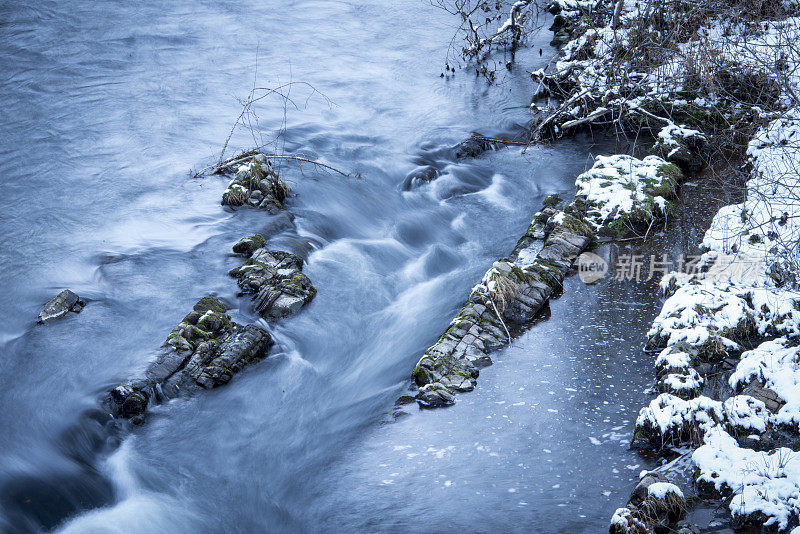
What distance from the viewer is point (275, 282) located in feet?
28.7

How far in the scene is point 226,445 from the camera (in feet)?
22.4

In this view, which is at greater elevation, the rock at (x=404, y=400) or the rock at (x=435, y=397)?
the rock at (x=435, y=397)

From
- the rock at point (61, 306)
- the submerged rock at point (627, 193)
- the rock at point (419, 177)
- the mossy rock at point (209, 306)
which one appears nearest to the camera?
the mossy rock at point (209, 306)

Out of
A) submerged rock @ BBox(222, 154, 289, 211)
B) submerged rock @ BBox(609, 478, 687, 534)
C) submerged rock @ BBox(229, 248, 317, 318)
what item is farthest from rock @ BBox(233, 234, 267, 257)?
submerged rock @ BBox(609, 478, 687, 534)

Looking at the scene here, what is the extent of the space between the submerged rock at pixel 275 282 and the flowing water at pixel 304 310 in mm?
187

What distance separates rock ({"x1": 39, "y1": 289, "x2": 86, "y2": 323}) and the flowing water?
17 centimetres

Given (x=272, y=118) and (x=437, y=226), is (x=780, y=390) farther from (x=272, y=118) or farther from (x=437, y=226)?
(x=272, y=118)

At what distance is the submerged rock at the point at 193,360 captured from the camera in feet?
23.1

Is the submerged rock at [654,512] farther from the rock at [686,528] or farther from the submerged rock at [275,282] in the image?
the submerged rock at [275,282]

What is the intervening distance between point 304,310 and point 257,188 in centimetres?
310

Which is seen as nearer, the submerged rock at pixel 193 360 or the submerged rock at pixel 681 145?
the submerged rock at pixel 193 360

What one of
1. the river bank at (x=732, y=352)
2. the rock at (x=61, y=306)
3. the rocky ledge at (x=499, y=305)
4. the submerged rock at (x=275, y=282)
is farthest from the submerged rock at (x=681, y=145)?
the rock at (x=61, y=306)

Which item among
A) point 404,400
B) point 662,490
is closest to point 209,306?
point 404,400

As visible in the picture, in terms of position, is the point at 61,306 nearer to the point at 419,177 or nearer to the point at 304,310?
the point at 304,310
